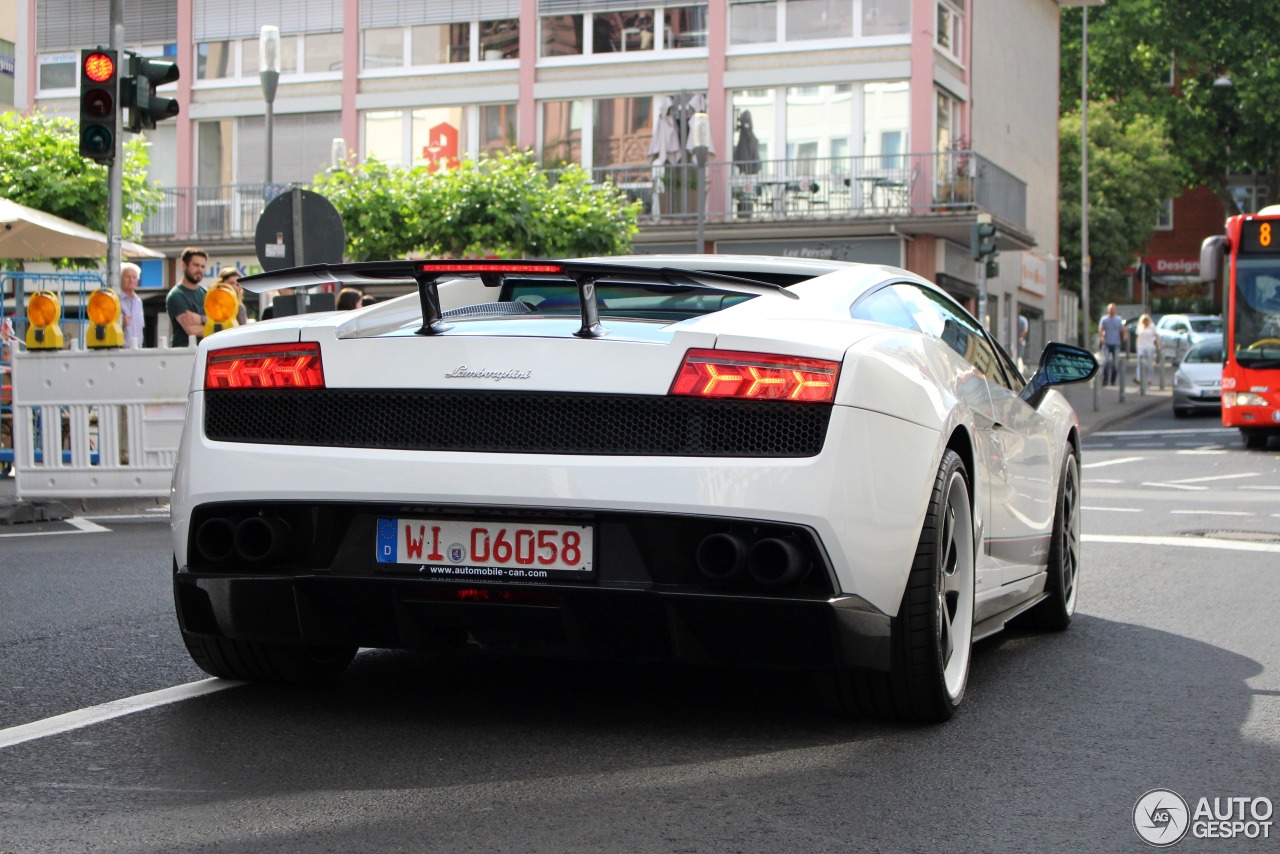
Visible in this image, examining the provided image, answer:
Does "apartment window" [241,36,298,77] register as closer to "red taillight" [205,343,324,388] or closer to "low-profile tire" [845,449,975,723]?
"red taillight" [205,343,324,388]

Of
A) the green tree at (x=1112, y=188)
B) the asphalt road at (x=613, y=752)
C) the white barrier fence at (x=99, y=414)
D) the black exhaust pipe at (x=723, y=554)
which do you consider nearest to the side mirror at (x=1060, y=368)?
the asphalt road at (x=613, y=752)

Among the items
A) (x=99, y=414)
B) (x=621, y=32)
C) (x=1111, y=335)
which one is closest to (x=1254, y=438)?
(x=1111, y=335)

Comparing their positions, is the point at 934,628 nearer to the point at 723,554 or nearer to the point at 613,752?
the point at 723,554

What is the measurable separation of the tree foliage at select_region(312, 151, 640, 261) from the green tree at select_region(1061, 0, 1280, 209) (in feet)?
116

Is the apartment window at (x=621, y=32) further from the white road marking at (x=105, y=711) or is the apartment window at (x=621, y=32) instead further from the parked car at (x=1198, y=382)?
the white road marking at (x=105, y=711)

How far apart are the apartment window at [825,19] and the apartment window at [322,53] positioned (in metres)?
10.4

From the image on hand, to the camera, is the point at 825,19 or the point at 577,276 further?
the point at 825,19

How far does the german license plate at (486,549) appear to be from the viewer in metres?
4.35

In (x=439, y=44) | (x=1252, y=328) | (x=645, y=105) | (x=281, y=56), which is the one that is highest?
(x=439, y=44)

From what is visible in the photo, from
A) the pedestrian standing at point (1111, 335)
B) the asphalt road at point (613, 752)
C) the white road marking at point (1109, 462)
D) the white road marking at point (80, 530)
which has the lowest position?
the white road marking at point (1109, 462)

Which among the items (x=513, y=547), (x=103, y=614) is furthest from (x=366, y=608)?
(x=103, y=614)

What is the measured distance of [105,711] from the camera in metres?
4.86

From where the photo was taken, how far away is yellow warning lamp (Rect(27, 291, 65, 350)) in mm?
12383

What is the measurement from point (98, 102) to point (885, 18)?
81.8ft
